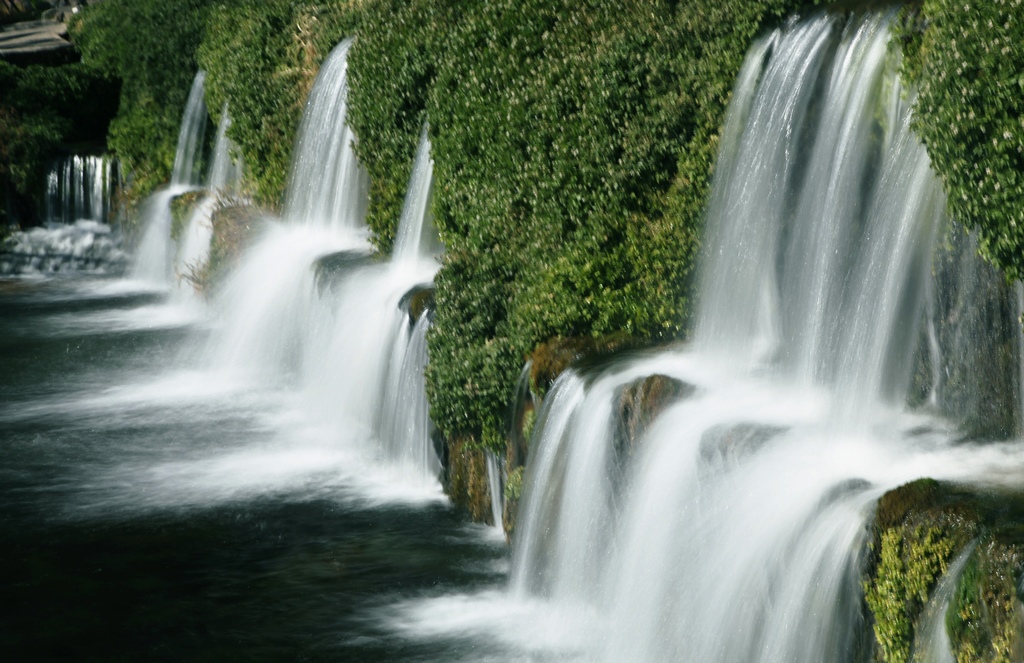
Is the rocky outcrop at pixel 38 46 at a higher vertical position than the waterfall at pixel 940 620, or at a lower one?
higher

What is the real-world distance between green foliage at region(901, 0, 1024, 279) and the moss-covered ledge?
5.22ft

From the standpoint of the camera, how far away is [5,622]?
36.5 ft

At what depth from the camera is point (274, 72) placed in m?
22.2

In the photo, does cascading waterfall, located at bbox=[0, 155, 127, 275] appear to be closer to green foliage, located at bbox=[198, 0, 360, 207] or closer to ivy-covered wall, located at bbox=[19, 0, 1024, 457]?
green foliage, located at bbox=[198, 0, 360, 207]

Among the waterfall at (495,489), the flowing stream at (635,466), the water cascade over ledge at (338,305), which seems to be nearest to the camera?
the flowing stream at (635,466)

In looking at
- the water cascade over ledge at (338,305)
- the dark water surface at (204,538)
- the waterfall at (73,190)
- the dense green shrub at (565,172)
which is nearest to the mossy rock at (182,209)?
the water cascade over ledge at (338,305)

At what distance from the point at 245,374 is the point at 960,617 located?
13.7 meters

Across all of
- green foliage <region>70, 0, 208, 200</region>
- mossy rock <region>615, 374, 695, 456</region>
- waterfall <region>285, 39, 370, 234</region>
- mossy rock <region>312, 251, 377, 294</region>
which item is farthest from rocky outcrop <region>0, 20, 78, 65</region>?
mossy rock <region>615, 374, 695, 456</region>

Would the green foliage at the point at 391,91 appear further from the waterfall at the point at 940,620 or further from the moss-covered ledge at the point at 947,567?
the waterfall at the point at 940,620

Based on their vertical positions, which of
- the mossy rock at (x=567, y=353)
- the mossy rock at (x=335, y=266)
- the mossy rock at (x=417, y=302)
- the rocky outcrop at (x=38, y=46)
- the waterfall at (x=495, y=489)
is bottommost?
the waterfall at (x=495, y=489)

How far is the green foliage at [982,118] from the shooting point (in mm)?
7746

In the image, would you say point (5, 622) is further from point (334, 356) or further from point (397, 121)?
point (397, 121)

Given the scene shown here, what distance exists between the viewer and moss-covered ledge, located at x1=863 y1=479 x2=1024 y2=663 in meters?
6.36

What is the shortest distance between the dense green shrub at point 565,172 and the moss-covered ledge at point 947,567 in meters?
4.68
